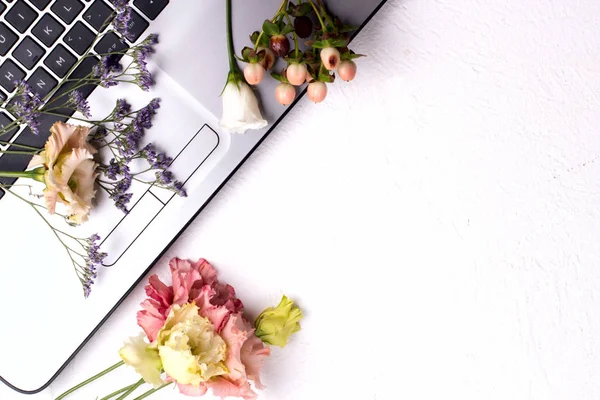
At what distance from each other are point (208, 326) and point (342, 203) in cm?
20

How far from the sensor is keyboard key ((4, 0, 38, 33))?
1.79ft

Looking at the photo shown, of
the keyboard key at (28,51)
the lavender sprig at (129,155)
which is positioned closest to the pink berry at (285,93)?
the lavender sprig at (129,155)

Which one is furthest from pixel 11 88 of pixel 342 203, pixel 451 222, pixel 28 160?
pixel 451 222

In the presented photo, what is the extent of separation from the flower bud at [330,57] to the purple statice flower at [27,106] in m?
0.26

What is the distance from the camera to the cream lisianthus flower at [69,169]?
1.73 ft

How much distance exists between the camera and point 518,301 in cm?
64

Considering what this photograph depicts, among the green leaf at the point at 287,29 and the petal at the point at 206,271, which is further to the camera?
the petal at the point at 206,271

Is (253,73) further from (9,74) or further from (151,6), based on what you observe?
(9,74)

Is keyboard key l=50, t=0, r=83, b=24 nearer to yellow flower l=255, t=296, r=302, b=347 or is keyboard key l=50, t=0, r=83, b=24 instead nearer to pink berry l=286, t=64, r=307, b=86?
pink berry l=286, t=64, r=307, b=86

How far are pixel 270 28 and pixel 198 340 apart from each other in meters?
0.29

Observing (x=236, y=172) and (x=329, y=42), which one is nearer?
(x=329, y=42)

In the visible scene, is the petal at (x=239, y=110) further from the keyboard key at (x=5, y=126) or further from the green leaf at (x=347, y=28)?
the keyboard key at (x=5, y=126)

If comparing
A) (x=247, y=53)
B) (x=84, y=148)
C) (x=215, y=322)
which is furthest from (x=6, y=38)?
(x=215, y=322)

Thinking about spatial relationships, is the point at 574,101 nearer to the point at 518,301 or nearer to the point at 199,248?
the point at 518,301
